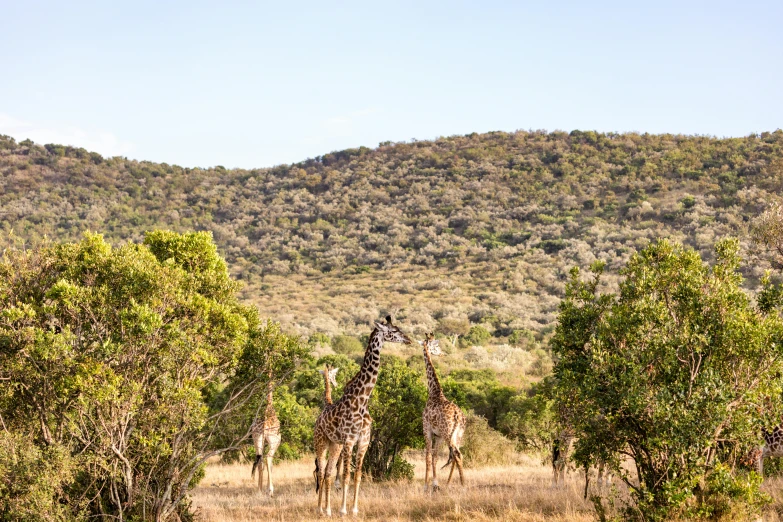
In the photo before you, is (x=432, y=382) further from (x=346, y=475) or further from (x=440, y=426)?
(x=346, y=475)

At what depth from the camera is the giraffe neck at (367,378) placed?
46.9ft

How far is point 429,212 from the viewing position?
78000mm

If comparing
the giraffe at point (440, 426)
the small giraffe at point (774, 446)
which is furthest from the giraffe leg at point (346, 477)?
the small giraffe at point (774, 446)

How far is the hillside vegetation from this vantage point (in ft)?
186

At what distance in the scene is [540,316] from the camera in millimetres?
51156

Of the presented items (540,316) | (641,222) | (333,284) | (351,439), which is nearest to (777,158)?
(641,222)

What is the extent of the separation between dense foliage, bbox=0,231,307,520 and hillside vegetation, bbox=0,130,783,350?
28.0 m

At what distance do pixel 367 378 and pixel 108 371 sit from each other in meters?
5.25

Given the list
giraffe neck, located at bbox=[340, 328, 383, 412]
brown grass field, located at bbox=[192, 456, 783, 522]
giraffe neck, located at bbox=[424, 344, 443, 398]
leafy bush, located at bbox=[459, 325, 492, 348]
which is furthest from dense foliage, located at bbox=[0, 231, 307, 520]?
leafy bush, located at bbox=[459, 325, 492, 348]

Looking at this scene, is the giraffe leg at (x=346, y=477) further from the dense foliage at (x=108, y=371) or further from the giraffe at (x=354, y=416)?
the dense foliage at (x=108, y=371)

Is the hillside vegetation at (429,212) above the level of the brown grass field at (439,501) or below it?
above

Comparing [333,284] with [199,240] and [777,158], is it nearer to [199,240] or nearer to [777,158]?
[777,158]

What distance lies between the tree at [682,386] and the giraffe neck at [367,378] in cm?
423

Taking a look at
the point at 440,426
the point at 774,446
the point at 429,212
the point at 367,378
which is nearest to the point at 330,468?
the point at 367,378
